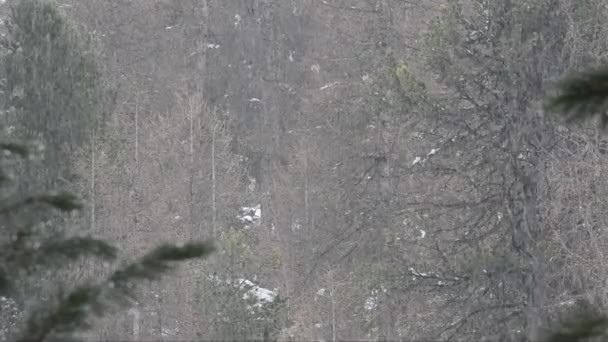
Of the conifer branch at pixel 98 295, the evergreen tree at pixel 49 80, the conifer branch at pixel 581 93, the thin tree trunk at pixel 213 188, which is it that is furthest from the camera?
the thin tree trunk at pixel 213 188

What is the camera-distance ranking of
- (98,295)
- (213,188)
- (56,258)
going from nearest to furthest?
(98,295)
(56,258)
(213,188)

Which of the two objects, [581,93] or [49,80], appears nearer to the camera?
[581,93]

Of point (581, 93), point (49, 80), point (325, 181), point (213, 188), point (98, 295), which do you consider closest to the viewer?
point (581, 93)

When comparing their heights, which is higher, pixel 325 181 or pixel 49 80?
pixel 49 80

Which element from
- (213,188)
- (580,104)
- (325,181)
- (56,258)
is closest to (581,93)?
(580,104)

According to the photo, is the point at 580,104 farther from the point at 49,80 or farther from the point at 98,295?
the point at 49,80

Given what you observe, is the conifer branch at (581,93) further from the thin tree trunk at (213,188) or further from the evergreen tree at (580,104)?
the thin tree trunk at (213,188)

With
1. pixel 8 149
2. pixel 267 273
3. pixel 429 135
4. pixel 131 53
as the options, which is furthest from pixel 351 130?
pixel 8 149

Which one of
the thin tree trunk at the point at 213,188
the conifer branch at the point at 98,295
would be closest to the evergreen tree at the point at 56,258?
the conifer branch at the point at 98,295

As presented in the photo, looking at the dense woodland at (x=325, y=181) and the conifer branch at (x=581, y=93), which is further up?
the dense woodland at (x=325, y=181)
